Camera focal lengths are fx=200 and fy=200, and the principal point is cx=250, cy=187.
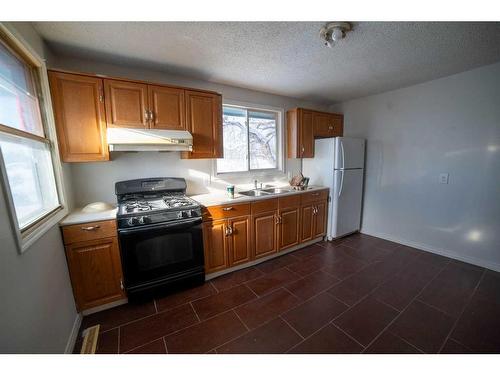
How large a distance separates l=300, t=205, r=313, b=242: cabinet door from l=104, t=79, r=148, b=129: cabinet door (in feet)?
7.40

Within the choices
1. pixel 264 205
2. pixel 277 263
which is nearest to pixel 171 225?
pixel 264 205

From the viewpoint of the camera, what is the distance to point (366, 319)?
1664 millimetres

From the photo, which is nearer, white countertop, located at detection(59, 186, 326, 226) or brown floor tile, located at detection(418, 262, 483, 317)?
white countertop, located at detection(59, 186, 326, 226)

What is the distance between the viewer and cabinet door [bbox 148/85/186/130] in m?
2.03

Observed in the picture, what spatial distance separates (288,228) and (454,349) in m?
1.74

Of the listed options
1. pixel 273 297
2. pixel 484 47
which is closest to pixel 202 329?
pixel 273 297

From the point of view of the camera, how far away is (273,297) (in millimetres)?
1963

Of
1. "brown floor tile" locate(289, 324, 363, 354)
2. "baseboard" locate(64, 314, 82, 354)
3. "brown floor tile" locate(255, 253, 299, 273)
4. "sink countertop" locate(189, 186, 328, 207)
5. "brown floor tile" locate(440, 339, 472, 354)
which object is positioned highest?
"sink countertop" locate(189, 186, 328, 207)

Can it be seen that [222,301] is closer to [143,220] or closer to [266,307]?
[266,307]

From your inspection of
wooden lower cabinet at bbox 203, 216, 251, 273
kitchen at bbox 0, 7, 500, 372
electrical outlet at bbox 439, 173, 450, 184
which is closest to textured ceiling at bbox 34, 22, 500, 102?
kitchen at bbox 0, 7, 500, 372

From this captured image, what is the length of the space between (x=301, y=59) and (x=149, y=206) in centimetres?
213

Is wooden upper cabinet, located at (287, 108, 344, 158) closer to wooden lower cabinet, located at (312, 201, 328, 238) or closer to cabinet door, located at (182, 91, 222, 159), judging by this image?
wooden lower cabinet, located at (312, 201, 328, 238)

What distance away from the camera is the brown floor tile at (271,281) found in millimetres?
2089
